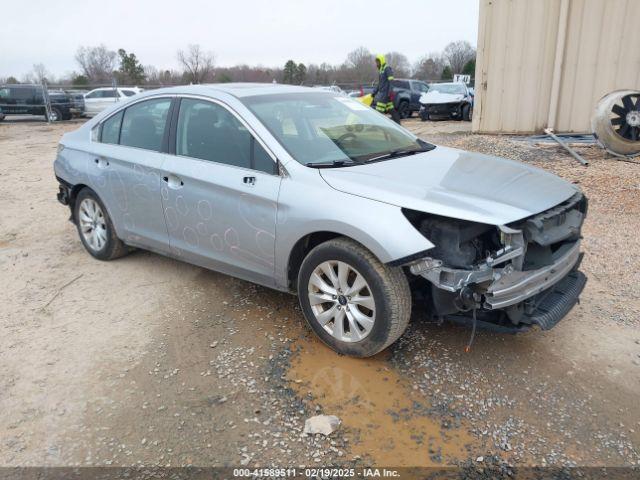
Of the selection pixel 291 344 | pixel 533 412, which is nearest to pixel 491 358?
pixel 533 412

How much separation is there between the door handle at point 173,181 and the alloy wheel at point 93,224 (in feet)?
3.83

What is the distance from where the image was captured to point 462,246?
3.03 metres

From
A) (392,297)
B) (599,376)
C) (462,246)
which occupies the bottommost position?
(599,376)

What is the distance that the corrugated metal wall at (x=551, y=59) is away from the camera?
10.2 metres

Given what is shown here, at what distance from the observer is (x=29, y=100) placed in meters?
22.3

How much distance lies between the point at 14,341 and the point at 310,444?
242cm

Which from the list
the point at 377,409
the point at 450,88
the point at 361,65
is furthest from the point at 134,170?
the point at 361,65

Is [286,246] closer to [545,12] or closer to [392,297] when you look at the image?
[392,297]

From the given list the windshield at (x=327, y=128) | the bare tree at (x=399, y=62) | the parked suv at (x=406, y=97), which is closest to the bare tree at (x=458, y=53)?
the bare tree at (x=399, y=62)

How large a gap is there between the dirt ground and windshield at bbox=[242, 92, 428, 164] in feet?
4.09

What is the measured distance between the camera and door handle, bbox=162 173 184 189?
4.02m

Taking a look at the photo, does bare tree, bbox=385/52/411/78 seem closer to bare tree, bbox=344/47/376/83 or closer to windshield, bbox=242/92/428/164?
bare tree, bbox=344/47/376/83

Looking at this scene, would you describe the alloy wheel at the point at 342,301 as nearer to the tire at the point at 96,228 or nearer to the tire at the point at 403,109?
the tire at the point at 96,228

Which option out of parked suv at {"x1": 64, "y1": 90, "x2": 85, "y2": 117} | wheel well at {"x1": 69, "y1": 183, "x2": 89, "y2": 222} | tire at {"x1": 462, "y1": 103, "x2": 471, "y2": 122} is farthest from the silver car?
parked suv at {"x1": 64, "y1": 90, "x2": 85, "y2": 117}
